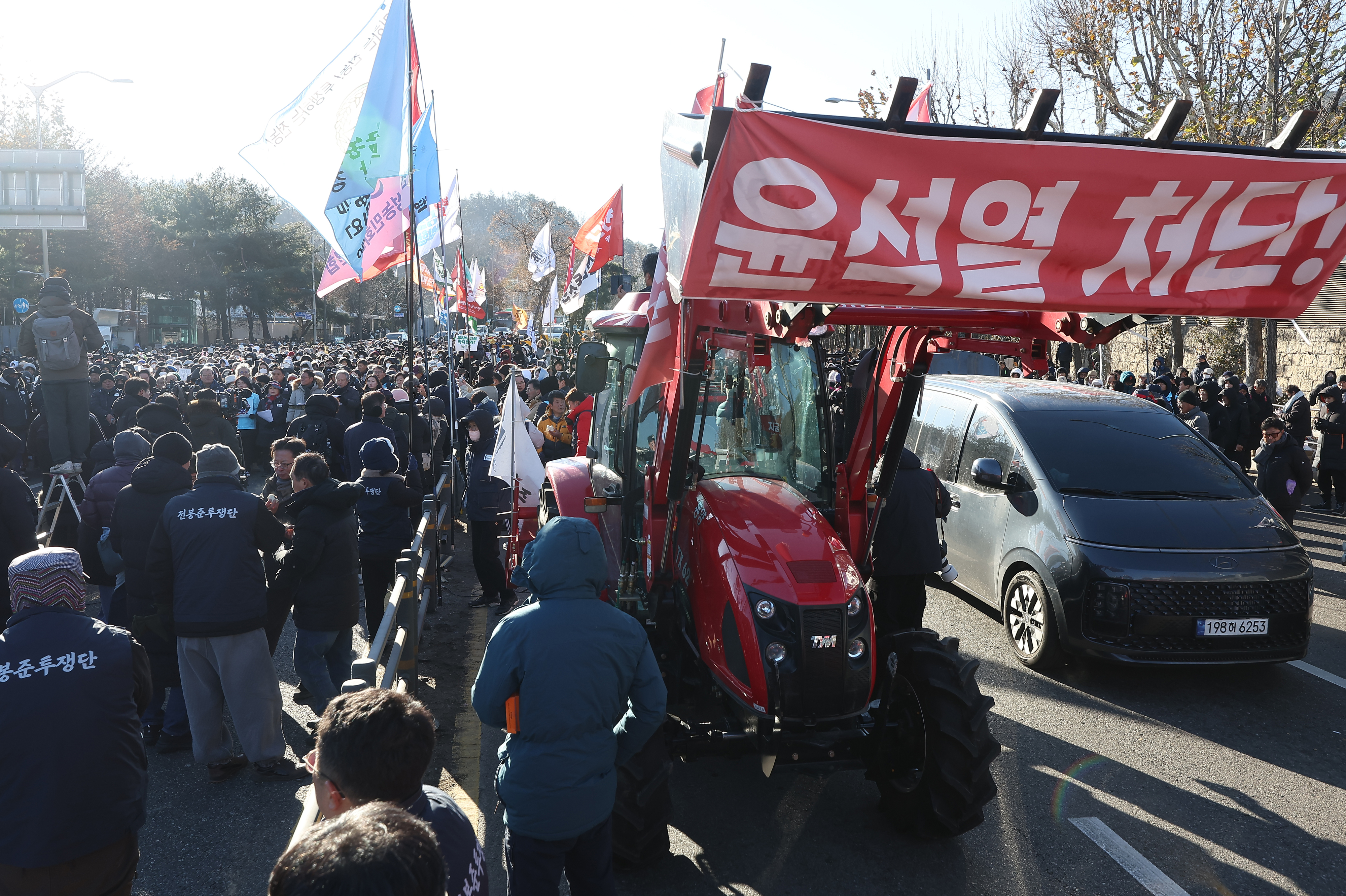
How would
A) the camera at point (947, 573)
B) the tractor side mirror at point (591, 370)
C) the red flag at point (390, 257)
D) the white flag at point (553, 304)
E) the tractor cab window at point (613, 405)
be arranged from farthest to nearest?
the white flag at point (553, 304)
the red flag at point (390, 257)
the camera at point (947, 573)
the tractor cab window at point (613, 405)
the tractor side mirror at point (591, 370)

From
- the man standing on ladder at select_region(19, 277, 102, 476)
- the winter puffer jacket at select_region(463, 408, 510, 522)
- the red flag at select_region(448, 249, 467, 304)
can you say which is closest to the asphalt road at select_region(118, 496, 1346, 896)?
the winter puffer jacket at select_region(463, 408, 510, 522)

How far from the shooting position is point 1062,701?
21.7 ft

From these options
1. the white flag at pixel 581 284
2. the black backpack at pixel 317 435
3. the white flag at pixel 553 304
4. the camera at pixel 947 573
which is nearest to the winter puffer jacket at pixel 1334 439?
the camera at pixel 947 573

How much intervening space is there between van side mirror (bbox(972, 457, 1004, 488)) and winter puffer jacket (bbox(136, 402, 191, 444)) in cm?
678

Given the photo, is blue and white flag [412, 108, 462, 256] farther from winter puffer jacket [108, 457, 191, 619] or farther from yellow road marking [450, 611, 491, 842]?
yellow road marking [450, 611, 491, 842]

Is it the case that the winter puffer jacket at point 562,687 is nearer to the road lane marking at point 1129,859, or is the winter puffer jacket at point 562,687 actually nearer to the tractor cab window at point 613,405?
the tractor cab window at point 613,405

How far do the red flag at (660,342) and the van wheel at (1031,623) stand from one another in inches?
169

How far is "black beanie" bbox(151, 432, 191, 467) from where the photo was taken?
5.70 meters

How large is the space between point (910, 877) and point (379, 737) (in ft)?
10.7

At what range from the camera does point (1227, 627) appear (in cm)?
651

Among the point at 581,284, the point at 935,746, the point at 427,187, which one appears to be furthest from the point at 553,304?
Result: the point at 935,746

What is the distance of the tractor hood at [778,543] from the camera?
4.42m

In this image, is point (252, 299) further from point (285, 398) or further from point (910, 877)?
point (910, 877)

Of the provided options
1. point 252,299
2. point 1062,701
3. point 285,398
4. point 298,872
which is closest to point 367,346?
point 252,299
